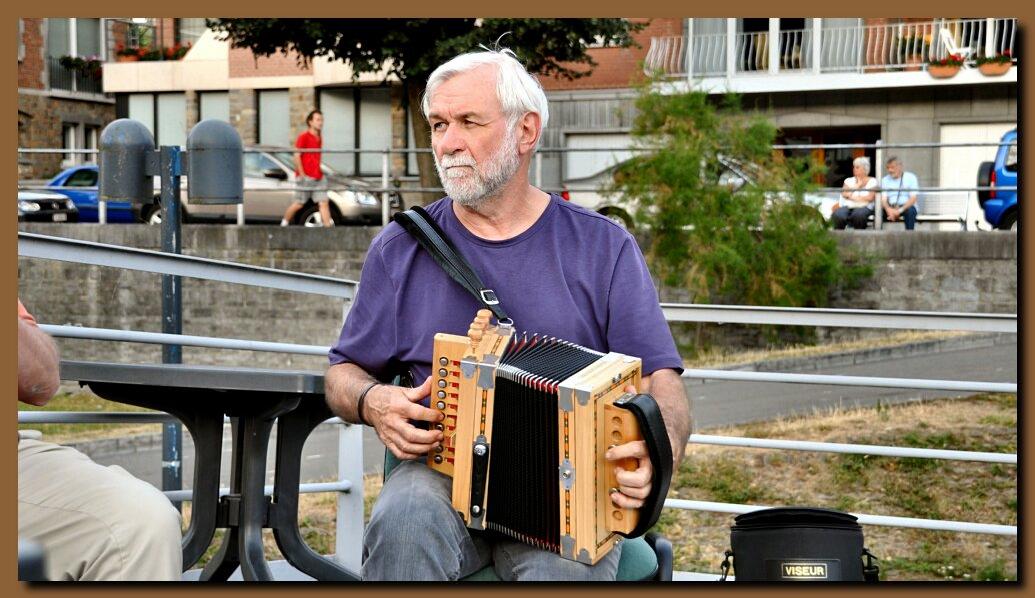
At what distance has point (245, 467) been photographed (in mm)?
3492

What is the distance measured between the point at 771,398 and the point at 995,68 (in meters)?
15.3

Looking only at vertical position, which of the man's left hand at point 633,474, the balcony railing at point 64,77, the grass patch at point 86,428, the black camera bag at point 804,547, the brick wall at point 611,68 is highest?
the balcony railing at point 64,77

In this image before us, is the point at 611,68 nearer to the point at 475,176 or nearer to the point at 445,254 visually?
the point at 475,176

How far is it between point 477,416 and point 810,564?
1.03 meters

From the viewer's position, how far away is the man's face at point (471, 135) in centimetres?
323

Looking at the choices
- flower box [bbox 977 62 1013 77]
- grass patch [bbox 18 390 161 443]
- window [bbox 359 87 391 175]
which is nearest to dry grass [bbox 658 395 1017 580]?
grass patch [bbox 18 390 161 443]

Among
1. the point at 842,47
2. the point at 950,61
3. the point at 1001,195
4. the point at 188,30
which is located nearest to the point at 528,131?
the point at 1001,195

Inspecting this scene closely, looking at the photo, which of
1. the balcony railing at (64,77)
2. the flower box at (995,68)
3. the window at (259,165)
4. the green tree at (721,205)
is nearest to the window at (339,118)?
the balcony railing at (64,77)

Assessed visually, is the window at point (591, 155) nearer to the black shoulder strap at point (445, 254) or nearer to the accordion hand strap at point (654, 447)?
the black shoulder strap at point (445, 254)

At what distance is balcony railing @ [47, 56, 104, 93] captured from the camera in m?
38.0

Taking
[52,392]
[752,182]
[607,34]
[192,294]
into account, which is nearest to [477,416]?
[52,392]

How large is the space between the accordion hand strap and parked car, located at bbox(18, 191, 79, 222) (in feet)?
70.3

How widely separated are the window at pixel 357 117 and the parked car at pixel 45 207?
9.52 meters

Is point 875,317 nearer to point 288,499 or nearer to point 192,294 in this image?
point 288,499
